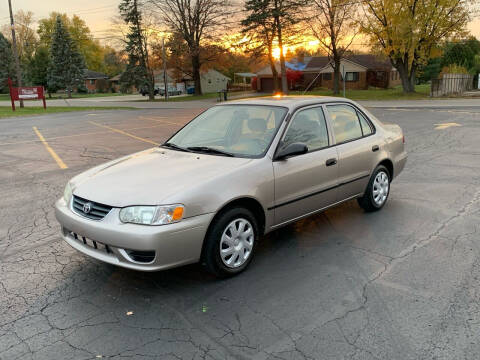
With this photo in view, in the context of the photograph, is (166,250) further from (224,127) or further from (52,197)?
(52,197)

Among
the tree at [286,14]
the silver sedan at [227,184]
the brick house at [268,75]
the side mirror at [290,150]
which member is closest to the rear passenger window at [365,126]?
the silver sedan at [227,184]

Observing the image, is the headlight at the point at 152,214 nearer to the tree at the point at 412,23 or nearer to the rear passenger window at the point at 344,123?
the rear passenger window at the point at 344,123

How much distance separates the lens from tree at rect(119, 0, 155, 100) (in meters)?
47.5

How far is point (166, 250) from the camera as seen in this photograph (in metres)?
3.37

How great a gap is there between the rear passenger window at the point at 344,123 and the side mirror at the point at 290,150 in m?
0.92

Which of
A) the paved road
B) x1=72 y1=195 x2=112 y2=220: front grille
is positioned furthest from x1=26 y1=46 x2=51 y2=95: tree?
x1=72 y1=195 x2=112 y2=220: front grille

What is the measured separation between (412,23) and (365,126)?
1127 inches

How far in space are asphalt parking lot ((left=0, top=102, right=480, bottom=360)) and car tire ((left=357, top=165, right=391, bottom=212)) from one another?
7.4 inches

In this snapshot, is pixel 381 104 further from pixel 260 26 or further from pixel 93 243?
pixel 93 243

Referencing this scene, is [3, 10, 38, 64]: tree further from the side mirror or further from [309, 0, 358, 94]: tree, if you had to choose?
the side mirror

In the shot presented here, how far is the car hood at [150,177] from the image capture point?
3.51 m

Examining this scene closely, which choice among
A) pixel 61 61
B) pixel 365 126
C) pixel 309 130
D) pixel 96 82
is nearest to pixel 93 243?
pixel 309 130

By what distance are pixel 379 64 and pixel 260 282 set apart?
178 ft

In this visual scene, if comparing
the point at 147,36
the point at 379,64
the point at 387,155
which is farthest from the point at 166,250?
the point at 379,64
